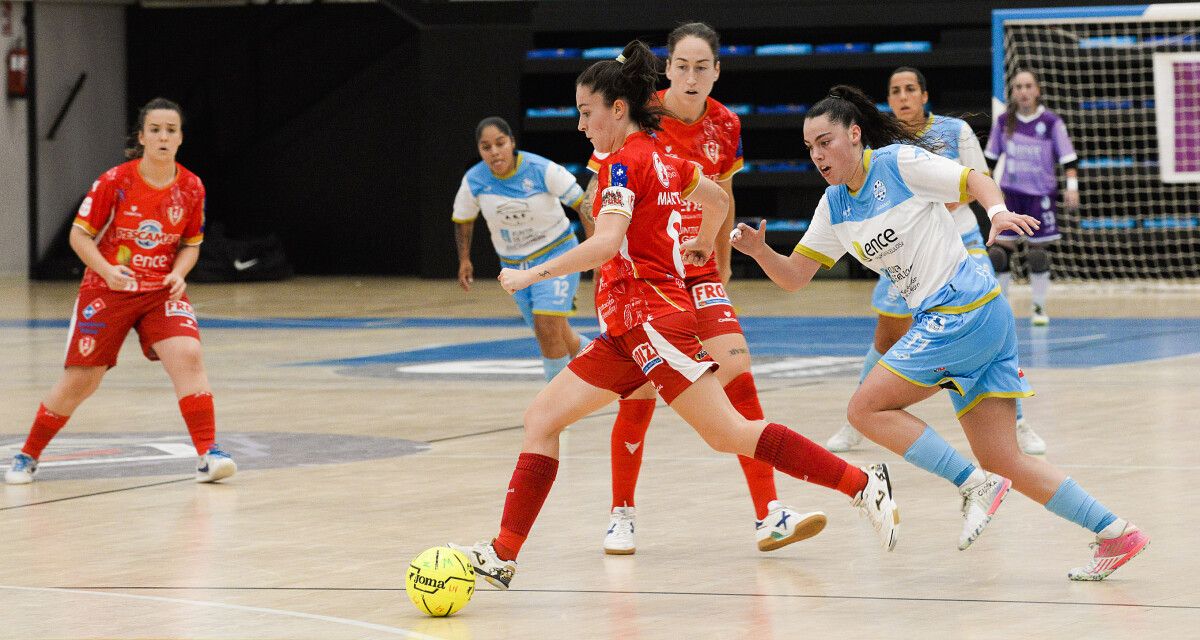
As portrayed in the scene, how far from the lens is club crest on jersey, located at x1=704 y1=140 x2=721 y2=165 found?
664 centimetres

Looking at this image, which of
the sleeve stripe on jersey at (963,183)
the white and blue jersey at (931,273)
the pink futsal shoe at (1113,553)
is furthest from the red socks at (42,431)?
the pink futsal shoe at (1113,553)

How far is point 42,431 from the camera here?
8133 mm

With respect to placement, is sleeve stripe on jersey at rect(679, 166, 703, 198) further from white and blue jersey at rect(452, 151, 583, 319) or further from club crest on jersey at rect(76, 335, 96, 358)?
white and blue jersey at rect(452, 151, 583, 319)

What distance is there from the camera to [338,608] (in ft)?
17.1

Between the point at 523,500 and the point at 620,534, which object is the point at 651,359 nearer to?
the point at 523,500

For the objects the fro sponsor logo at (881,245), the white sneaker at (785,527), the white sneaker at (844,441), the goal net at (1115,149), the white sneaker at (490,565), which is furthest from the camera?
the goal net at (1115,149)

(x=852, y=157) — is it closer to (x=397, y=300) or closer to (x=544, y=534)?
(x=544, y=534)

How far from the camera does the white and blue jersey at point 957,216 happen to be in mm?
8203

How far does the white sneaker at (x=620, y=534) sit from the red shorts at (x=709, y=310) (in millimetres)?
694

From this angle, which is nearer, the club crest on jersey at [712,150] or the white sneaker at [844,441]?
the club crest on jersey at [712,150]

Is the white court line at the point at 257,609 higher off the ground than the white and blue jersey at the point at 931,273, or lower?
lower

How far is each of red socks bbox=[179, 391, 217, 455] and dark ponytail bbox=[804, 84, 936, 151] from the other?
3533 millimetres

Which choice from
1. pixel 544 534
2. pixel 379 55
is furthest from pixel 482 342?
pixel 379 55

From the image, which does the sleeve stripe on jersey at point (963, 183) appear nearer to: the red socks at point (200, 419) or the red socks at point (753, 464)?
the red socks at point (753, 464)
